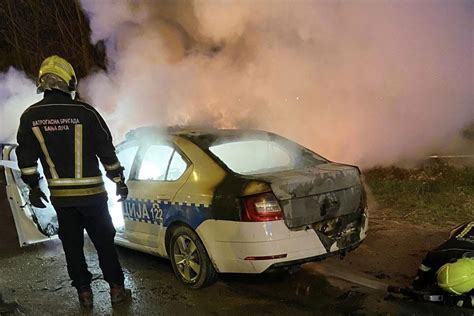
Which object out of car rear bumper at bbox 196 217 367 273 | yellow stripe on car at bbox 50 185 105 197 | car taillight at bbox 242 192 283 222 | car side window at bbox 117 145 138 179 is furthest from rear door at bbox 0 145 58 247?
car taillight at bbox 242 192 283 222

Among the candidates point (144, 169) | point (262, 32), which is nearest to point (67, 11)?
point (262, 32)

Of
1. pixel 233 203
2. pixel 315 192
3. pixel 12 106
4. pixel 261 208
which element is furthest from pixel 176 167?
pixel 12 106

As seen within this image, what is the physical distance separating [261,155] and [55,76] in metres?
2.10

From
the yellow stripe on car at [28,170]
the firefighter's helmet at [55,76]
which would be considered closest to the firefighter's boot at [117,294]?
the yellow stripe on car at [28,170]

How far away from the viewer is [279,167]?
5.24 metres

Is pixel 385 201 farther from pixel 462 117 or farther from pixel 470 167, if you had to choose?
pixel 462 117

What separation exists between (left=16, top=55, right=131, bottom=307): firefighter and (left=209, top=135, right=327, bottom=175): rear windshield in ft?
3.49

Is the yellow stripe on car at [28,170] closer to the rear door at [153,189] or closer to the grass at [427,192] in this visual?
the rear door at [153,189]

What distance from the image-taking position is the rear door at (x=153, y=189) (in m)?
5.06

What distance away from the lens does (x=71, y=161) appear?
175 inches

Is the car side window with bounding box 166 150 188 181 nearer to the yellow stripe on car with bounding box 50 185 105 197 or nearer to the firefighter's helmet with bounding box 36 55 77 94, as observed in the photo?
the yellow stripe on car with bounding box 50 185 105 197

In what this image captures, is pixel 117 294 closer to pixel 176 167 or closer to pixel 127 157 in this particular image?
pixel 176 167

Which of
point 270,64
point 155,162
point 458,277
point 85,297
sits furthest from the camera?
point 270,64

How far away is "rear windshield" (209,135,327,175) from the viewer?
5059 mm
